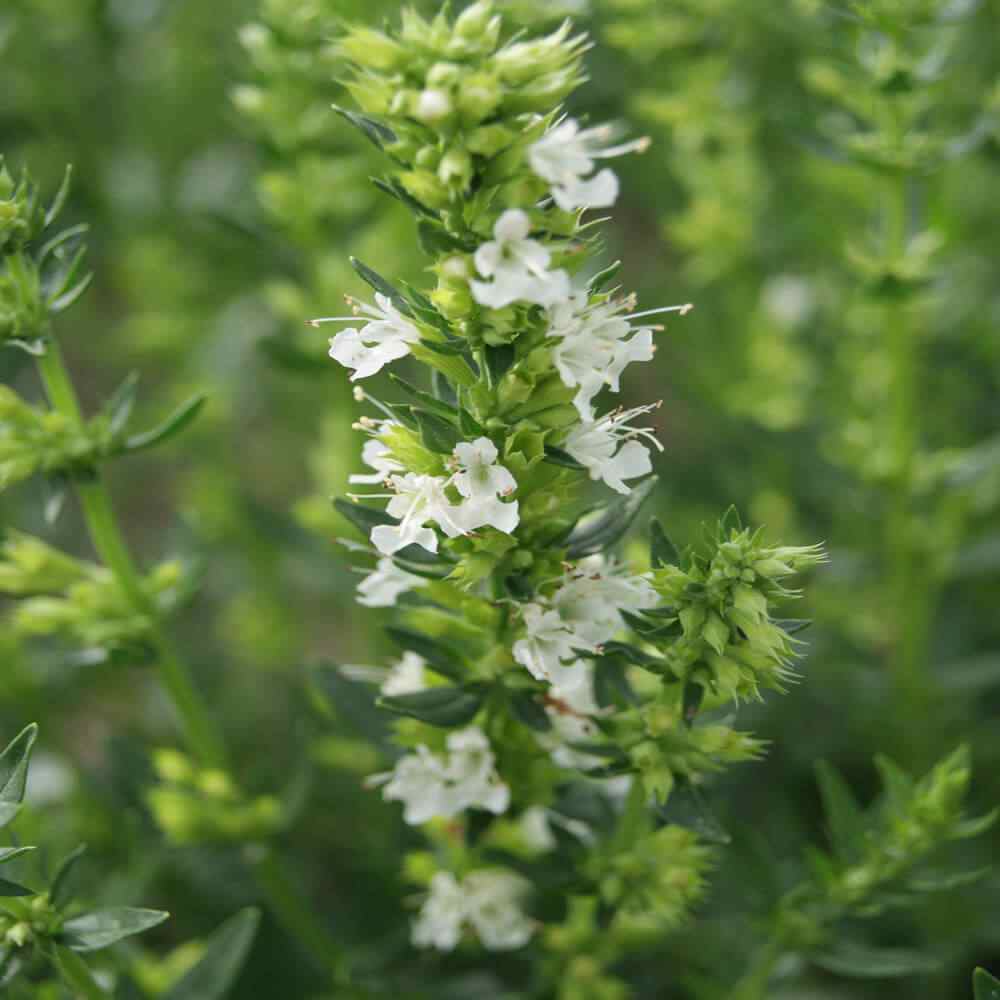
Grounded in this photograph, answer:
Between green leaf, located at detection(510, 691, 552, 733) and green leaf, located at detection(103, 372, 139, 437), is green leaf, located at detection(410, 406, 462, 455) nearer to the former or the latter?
green leaf, located at detection(510, 691, 552, 733)

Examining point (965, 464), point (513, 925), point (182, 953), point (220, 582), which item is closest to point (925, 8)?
point (965, 464)

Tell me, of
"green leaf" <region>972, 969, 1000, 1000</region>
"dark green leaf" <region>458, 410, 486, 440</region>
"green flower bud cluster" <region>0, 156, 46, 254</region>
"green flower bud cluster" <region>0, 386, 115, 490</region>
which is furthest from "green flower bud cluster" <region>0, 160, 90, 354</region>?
"green leaf" <region>972, 969, 1000, 1000</region>

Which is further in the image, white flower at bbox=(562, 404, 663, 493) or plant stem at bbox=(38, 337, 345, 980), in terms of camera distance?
plant stem at bbox=(38, 337, 345, 980)

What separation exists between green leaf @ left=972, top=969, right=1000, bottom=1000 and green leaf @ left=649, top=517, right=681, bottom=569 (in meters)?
0.85

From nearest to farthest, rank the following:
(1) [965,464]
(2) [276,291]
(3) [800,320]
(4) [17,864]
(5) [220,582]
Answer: (4) [17,864] → (1) [965,464] → (2) [276,291] → (3) [800,320] → (5) [220,582]

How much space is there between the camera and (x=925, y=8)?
284 centimetres

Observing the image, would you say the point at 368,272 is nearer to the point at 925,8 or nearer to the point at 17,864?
the point at 17,864

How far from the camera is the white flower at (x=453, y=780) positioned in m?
2.22

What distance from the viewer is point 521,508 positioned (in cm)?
201

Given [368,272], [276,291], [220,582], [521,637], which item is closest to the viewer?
[368,272]

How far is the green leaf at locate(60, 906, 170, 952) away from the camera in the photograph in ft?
6.66

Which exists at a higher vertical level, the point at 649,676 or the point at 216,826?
the point at 649,676

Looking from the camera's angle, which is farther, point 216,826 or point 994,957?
point 994,957

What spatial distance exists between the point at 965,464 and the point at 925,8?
1.24 m
